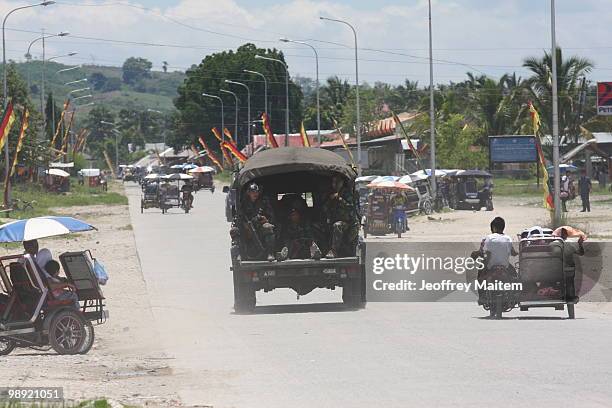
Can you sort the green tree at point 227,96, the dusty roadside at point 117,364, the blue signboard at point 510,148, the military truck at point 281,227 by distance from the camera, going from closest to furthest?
1. the dusty roadside at point 117,364
2. the military truck at point 281,227
3. the blue signboard at point 510,148
4. the green tree at point 227,96

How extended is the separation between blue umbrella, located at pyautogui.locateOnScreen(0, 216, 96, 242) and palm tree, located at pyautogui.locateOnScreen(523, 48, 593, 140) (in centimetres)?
6971

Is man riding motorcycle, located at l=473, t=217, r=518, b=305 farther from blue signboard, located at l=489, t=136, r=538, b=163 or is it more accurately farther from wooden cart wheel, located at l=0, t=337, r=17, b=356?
blue signboard, located at l=489, t=136, r=538, b=163

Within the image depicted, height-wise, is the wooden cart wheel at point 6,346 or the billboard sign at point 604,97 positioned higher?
the billboard sign at point 604,97

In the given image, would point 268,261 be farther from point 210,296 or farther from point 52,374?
point 52,374

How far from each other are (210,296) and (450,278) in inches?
195

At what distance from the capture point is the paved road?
36.7ft

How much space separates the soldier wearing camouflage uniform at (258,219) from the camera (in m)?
20.9

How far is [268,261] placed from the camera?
20578mm

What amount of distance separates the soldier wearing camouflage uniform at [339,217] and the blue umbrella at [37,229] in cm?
547

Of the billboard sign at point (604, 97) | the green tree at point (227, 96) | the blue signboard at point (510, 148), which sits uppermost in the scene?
the green tree at point (227, 96)

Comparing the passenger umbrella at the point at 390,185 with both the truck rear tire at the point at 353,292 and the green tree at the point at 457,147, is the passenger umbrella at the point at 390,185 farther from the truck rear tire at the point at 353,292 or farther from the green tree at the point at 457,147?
the green tree at the point at 457,147

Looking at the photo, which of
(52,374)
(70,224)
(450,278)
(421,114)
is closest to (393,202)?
(450,278)

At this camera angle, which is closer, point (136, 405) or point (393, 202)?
point (136, 405)

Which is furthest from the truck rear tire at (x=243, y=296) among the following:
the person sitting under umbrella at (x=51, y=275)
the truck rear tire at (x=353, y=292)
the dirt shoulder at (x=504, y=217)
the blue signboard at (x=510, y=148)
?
the blue signboard at (x=510, y=148)
